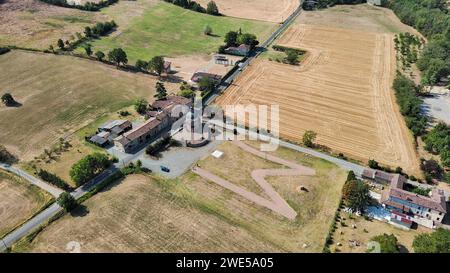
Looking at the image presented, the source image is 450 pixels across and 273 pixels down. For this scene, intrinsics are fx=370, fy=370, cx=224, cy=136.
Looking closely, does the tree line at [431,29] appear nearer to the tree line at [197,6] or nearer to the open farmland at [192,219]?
the open farmland at [192,219]

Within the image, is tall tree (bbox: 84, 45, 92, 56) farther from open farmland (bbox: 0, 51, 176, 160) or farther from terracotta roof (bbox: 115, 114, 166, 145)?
terracotta roof (bbox: 115, 114, 166, 145)

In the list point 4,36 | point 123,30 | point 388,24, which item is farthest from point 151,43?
point 388,24

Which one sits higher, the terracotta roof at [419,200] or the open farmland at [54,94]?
the open farmland at [54,94]

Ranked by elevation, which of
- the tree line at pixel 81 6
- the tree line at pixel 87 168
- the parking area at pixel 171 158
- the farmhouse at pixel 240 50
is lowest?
the parking area at pixel 171 158

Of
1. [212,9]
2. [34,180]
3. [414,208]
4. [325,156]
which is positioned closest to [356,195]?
[414,208]

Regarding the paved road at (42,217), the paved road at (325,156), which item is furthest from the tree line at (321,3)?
the paved road at (42,217)

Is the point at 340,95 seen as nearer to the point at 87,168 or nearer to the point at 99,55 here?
the point at 87,168

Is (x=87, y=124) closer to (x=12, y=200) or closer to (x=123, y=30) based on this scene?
(x=12, y=200)

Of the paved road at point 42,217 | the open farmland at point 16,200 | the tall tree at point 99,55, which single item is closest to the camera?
the paved road at point 42,217

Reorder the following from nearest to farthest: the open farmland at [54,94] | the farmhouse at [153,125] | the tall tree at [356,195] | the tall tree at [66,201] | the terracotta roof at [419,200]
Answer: the terracotta roof at [419,200]
the tall tree at [66,201]
the tall tree at [356,195]
the farmhouse at [153,125]
the open farmland at [54,94]
